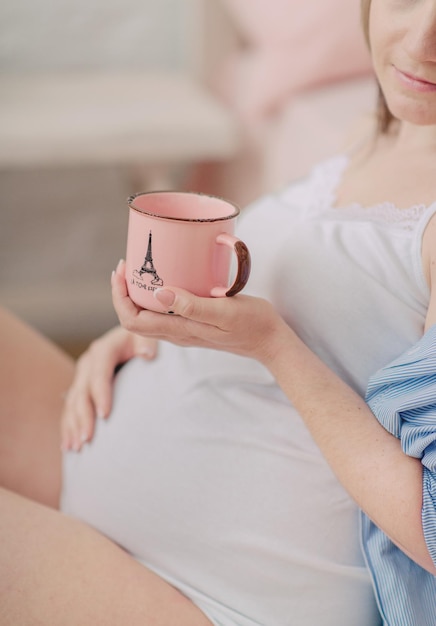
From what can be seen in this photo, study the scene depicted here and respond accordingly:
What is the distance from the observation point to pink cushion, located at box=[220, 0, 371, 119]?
5.32ft

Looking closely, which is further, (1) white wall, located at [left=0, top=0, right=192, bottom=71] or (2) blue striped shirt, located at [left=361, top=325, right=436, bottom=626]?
(1) white wall, located at [left=0, top=0, right=192, bottom=71]

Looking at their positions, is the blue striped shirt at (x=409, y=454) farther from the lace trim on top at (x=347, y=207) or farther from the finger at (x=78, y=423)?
the finger at (x=78, y=423)

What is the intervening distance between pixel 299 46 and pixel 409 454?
1.21 meters

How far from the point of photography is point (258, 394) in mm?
846

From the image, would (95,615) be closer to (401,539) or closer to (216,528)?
(216,528)

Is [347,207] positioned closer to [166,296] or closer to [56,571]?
[166,296]

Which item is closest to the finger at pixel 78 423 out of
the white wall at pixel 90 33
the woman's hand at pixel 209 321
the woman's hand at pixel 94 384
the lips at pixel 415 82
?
the woman's hand at pixel 94 384

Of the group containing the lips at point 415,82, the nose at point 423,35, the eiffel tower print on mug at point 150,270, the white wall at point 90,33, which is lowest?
the eiffel tower print on mug at point 150,270

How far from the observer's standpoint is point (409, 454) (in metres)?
0.69

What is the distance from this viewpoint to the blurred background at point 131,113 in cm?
162

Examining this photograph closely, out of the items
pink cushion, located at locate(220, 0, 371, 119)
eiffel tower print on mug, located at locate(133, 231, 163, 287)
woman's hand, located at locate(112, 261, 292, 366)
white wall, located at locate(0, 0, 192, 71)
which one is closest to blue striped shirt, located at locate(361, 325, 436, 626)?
woman's hand, located at locate(112, 261, 292, 366)

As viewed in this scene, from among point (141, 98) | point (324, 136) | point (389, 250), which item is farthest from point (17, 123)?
point (389, 250)

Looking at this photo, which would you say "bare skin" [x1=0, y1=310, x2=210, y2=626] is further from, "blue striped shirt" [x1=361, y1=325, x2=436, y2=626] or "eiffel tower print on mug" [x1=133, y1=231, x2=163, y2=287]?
"eiffel tower print on mug" [x1=133, y1=231, x2=163, y2=287]

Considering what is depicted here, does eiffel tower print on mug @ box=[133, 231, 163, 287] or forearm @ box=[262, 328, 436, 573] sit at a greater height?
eiffel tower print on mug @ box=[133, 231, 163, 287]
